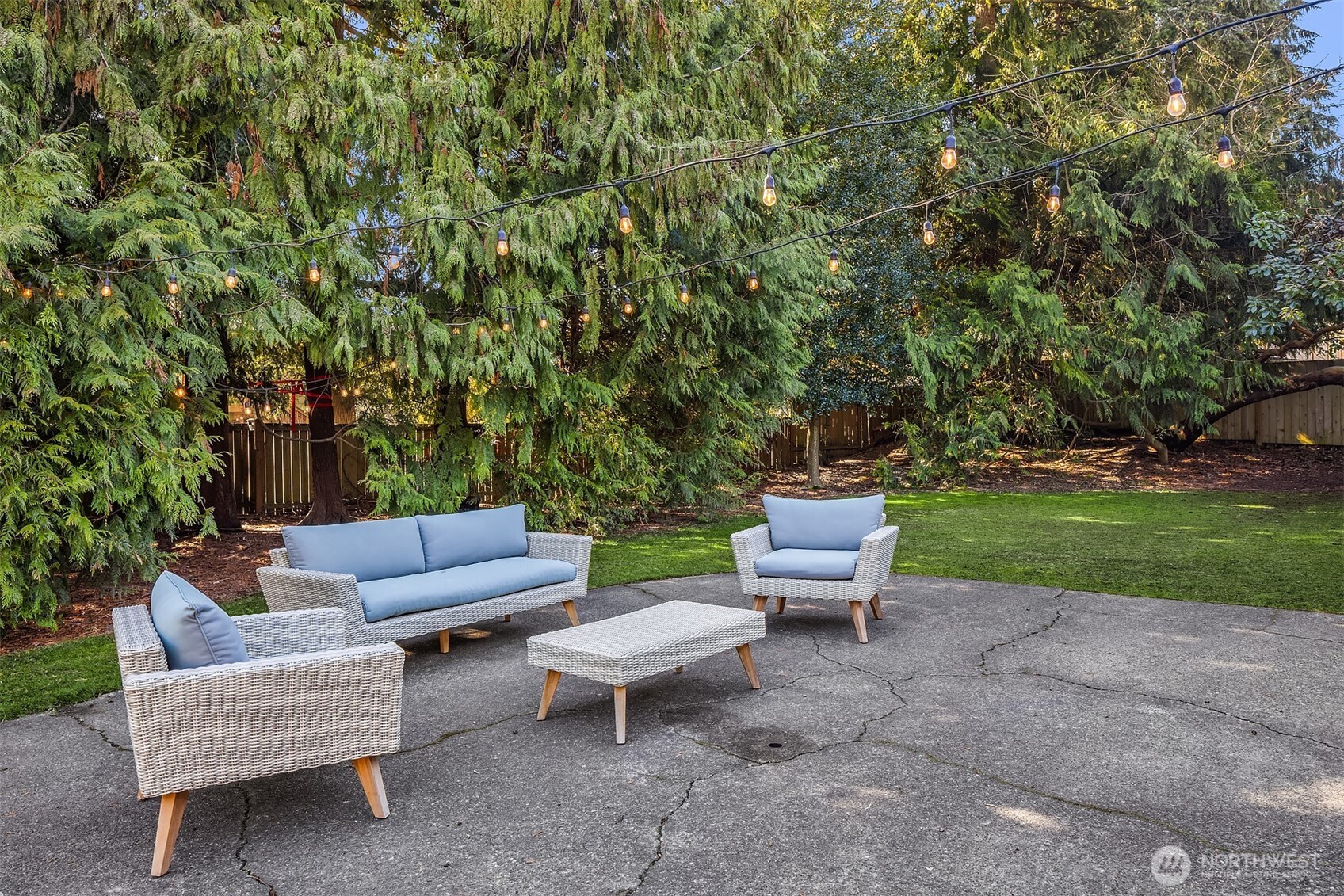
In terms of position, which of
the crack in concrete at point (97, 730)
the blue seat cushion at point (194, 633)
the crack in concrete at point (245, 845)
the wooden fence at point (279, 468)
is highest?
the wooden fence at point (279, 468)

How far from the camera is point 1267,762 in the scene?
3.12 metres

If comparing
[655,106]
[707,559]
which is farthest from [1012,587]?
[655,106]

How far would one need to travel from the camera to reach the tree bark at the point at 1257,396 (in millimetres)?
12602

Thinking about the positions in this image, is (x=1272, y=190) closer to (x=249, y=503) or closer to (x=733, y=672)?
(x=733, y=672)

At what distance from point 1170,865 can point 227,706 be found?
2.82m

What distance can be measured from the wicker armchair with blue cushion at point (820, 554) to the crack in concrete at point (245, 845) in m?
3.00

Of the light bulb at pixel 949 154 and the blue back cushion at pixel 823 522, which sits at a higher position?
the light bulb at pixel 949 154

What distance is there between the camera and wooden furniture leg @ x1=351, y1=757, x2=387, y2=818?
9.38 ft

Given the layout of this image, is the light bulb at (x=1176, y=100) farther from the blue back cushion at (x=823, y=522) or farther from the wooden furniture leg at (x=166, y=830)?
the wooden furniture leg at (x=166, y=830)

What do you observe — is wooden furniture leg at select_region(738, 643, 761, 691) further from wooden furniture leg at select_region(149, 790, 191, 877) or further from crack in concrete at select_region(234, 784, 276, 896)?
wooden furniture leg at select_region(149, 790, 191, 877)

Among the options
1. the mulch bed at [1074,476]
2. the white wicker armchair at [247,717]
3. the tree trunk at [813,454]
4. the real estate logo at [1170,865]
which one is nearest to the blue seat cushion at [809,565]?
the real estate logo at [1170,865]

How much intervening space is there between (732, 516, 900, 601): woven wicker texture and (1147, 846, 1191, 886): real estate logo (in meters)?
2.49

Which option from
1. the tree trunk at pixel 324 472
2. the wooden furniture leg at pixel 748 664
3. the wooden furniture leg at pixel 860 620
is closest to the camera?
the wooden furniture leg at pixel 748 664

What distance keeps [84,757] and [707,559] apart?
5156 millimetres
